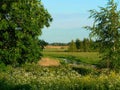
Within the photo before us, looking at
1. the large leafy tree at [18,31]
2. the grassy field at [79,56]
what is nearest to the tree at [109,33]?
the large leafy tree at [18,31]

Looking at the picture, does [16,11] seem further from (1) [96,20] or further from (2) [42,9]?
(1) [96,20]

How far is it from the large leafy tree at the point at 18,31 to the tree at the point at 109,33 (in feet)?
19.9

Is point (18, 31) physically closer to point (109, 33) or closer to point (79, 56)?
point (109, 33)

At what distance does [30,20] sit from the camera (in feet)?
117

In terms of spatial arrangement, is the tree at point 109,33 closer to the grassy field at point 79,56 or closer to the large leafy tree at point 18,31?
the large leafy tree at point 18,31

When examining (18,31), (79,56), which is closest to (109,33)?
(18,31)

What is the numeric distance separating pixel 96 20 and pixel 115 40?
1999 millimetres

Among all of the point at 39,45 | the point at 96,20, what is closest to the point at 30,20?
the point at 39,45

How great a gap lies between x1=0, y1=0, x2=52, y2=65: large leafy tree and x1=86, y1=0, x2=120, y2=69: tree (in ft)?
19.9

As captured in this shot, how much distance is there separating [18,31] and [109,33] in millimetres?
8206

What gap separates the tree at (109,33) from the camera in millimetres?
31031

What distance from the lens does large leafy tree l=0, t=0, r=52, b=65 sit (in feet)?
116

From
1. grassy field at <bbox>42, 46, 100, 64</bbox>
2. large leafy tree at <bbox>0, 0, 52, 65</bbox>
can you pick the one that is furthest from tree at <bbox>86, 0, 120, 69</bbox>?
grassy field at <bbox>42, 46, 100, 64</bbox>

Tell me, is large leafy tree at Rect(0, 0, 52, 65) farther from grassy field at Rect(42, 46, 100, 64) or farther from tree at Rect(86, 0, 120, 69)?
grassy field at Rect(42, 46, 100, 64)
